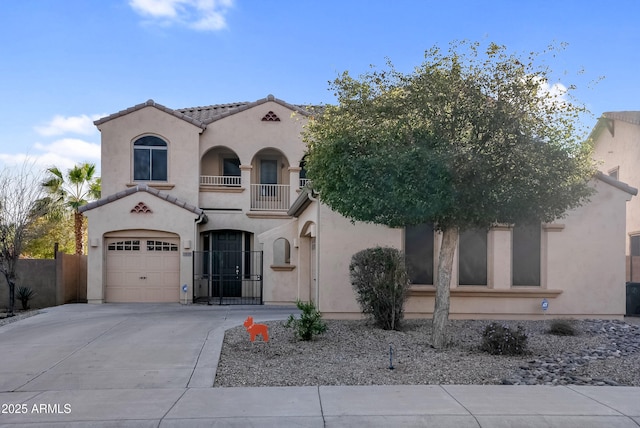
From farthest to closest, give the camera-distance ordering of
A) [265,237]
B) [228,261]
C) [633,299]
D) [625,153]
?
[625,153] < [228,261] < [265,237] < [633,299]

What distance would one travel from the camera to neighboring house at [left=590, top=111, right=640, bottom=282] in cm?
2302

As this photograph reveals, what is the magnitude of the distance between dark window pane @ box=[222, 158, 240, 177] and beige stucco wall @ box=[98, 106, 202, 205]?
1960 mm

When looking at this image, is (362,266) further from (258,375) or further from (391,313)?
(258,375)

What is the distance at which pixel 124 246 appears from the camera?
2059 cm

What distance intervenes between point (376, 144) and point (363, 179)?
633 millimetres

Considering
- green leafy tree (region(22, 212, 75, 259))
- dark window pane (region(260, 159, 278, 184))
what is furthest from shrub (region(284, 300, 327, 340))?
green leafy tree (region(22, 212, 75, 259))

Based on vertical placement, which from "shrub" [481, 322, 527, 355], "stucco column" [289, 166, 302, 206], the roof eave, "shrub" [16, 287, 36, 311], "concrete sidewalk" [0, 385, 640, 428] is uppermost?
the roof eave

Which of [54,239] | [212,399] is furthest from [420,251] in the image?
[54,239]

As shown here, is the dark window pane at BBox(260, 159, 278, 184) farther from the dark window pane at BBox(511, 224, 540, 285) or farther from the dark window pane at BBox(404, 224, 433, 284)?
the dark window pane at BBox(511, 224, 540, 285)

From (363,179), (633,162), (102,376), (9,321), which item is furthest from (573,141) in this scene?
(633,162)

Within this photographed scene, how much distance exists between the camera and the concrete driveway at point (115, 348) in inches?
344

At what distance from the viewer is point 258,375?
29.5ft

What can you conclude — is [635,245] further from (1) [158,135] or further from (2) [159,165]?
(1) [158,135]

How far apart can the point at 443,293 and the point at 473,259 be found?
14.9 feet
